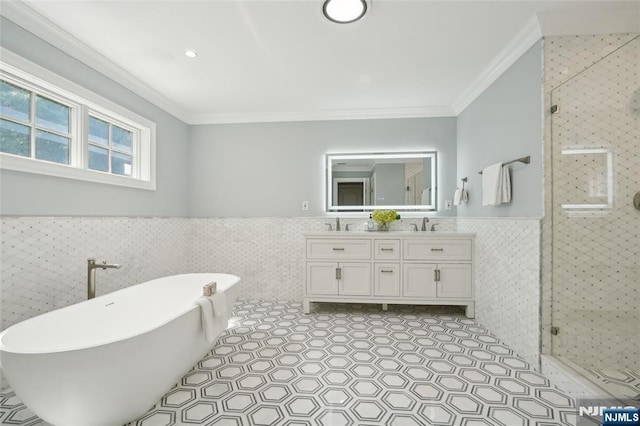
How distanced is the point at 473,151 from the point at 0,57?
12.6ft

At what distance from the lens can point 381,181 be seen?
3734 mm

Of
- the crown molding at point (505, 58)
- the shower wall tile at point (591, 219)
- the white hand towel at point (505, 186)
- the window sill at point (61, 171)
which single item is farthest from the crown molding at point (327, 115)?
the shower wall tile at point (591, 219)

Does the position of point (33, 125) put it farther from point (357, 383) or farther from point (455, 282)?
point (455, 282)

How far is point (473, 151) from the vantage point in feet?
10.2

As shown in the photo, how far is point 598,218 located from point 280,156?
3125mm

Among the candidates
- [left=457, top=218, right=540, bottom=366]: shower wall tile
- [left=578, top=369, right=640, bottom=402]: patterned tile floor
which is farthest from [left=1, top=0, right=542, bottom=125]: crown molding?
[left=578, top=369, right=640, bottom=402]: patterned tile floor

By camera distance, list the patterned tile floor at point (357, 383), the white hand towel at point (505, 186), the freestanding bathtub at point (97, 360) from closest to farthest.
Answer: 1. the freestanding bathtub at point (97, 360)
2. the patterned tile floor at point (357, 383)
3. the white hand towel at point (505, 186)

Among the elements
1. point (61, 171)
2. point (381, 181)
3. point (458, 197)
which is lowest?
point (458, 197)

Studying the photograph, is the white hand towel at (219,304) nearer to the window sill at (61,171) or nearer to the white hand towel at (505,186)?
the window sill at (61,171)

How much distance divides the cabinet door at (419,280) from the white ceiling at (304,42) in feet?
6.17

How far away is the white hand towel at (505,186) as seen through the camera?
93.1 inches

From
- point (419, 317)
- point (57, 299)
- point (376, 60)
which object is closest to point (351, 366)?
point (419, 317)

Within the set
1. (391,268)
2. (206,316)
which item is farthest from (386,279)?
(206,316)

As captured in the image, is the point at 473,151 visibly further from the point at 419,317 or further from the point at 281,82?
the point at 281,82
